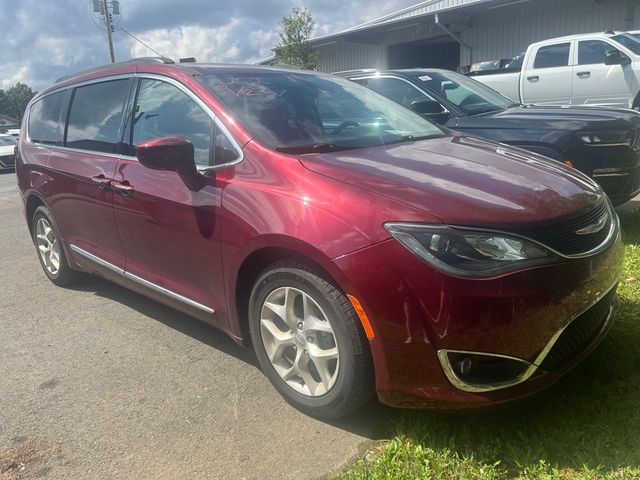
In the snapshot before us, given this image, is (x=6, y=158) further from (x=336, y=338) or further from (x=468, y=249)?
(x=468, y=249)

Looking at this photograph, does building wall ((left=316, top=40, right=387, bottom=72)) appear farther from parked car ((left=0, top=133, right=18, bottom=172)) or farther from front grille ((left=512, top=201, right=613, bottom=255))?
front grille ((left=512, top=201, right=613, bottom=255))

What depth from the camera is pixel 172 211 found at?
10.2ft

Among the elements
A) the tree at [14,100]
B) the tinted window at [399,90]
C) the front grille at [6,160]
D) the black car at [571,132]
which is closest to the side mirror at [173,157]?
the black car at [571,132]

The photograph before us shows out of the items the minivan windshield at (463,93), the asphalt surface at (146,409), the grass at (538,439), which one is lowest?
the asphalt surface at (146,409)

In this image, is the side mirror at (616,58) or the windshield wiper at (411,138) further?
the side mirror at (616,58)

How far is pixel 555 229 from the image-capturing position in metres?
2.30

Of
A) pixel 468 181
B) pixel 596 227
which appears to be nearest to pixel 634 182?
pixel 596 227

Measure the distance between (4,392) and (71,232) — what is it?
4.68ft

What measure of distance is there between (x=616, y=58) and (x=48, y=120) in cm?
914

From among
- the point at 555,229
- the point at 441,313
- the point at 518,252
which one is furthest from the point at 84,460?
the point at 555,229

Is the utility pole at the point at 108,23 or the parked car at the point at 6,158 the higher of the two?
the utility pole at the point at 108,23

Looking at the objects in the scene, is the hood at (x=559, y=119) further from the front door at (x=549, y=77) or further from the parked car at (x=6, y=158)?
the parked car at (x=6, y=158)

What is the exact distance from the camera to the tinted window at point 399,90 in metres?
6.36

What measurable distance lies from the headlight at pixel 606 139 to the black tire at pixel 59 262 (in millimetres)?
4409
